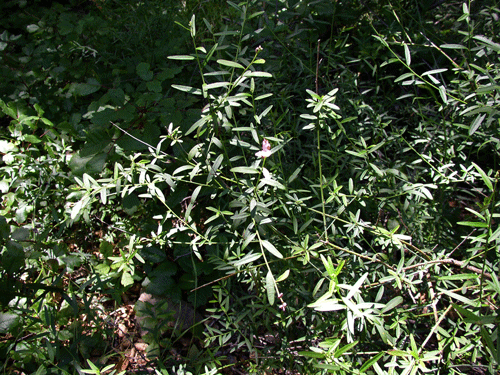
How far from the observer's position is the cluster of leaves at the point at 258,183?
123 centimetres

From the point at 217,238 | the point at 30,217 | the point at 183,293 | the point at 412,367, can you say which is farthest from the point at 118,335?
the point at 412,367

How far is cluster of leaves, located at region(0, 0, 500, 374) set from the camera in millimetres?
1228

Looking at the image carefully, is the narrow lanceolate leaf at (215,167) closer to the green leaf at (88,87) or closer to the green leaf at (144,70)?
the green leaf at (144,70)

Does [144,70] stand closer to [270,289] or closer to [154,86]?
[154,86]

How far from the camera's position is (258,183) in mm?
1319

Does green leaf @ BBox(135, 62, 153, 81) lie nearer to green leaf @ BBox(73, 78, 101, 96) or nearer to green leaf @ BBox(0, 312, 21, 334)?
green leaf @ BBox(73, 78, 101, 96)

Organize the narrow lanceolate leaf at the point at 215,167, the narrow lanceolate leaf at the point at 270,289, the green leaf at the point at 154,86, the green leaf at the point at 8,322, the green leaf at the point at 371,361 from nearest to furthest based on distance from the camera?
the green leaf at the point at 371,361, the narrow lanceolate leaf at the point at 270,289, the narrow lanceolate leaf at the point at 215,167, the green leaf at the point at 8,322, the green leaf at the point at 154,86

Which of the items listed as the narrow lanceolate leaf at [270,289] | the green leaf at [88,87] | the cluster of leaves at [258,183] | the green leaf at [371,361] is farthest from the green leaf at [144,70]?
the green leaf at [371,361]

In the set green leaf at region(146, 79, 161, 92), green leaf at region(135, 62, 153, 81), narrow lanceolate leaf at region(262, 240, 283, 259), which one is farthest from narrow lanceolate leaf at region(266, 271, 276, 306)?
green leaf at region(135, 62, 153, 81)

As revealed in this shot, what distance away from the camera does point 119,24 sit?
2.46m

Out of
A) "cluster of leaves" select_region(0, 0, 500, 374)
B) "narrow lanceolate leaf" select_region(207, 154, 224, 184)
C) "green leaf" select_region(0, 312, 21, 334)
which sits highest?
"narrow lanceolate leaf" select_region(207, 154, 224, 184)

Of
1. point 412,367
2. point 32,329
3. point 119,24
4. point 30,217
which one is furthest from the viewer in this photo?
point 119,24

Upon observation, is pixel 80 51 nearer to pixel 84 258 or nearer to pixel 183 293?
pixel 84 258

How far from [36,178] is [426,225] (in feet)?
7.66
